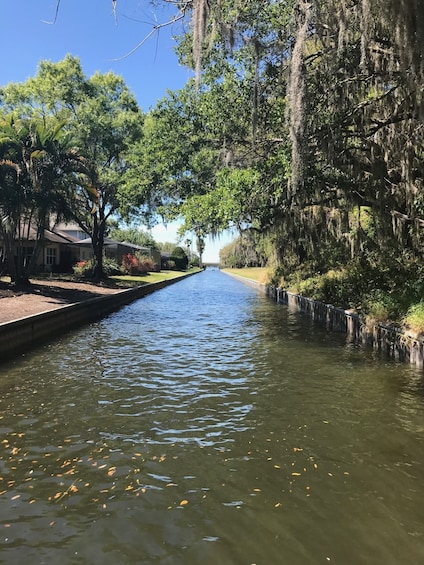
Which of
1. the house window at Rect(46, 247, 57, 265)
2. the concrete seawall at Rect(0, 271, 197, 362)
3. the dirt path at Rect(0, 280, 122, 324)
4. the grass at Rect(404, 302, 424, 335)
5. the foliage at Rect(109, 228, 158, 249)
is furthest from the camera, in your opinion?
the foliage at Rect(109, 228, 158, 249)

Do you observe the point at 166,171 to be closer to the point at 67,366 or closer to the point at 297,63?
the point at 297,63

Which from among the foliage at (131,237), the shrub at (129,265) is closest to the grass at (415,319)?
the shrub at (129,265)

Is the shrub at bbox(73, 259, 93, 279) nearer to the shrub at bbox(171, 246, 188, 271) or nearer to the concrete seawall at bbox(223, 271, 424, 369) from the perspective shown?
the concrete seawall at bbox(223, 271, 424, 369)

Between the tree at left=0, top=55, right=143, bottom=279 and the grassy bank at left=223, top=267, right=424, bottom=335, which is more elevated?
the tree at left=0, top=55, right=143, bottom=279

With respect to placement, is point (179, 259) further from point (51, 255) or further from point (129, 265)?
point (51, 255)

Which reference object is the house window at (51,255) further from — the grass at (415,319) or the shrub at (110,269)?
the grass at (415,319)

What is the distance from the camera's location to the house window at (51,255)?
113 ft

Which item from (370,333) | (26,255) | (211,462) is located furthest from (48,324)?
(26,255)

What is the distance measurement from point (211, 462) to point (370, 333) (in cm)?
769

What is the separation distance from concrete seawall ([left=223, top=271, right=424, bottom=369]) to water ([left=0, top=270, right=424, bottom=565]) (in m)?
0.52

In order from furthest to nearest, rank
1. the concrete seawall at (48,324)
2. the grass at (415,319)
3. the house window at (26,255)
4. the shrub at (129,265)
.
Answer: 1. the shrub at (129,265)
2. the house window at (26,255)
3. the concrete seawall at (48,324)
4. the grass at (415,319)

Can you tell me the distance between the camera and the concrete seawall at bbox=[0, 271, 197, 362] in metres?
10.2

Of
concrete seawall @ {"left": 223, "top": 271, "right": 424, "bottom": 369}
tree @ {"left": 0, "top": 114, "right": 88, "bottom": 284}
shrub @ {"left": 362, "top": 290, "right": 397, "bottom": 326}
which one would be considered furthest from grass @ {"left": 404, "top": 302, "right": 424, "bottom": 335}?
tree @ {"left": 0, "top": 114, "right": 88, "bottom": 284}

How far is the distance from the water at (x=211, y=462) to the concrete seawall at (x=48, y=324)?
1.17 m
